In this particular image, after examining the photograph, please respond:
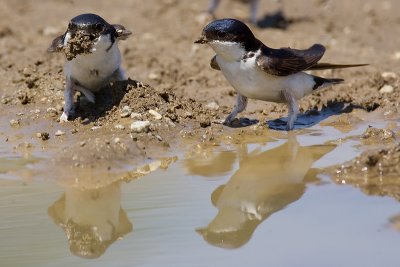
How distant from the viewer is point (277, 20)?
12039 millimetres

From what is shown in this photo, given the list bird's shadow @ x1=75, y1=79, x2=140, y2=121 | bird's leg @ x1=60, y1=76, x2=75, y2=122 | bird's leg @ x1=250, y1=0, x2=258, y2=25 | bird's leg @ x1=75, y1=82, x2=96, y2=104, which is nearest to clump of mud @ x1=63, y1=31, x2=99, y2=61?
bird's leg @ x1=60, y1=76, x2=75, y2=122

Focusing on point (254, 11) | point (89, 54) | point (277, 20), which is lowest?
point (277, 20)

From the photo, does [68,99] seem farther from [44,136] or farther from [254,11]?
[254,11]

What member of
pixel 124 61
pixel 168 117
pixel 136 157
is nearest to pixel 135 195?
pixel 136 157

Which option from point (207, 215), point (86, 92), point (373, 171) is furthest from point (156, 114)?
point (207, 215)

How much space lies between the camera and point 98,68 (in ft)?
22.5

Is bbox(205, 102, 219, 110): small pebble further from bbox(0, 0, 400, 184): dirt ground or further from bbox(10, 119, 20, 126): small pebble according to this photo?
bbox(10, 119, 20, 126): small pebble

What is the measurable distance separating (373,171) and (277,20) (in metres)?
6.83

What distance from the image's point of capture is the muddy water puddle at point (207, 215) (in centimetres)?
420

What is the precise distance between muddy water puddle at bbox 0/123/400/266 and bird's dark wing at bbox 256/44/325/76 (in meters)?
0.60

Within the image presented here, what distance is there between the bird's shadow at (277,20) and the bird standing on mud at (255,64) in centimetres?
486

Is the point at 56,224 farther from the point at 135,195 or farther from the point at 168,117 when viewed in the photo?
the point at 168,117

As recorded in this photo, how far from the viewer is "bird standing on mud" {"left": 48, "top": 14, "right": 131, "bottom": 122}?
6.58 m

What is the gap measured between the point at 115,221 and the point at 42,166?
1368 millimetres
